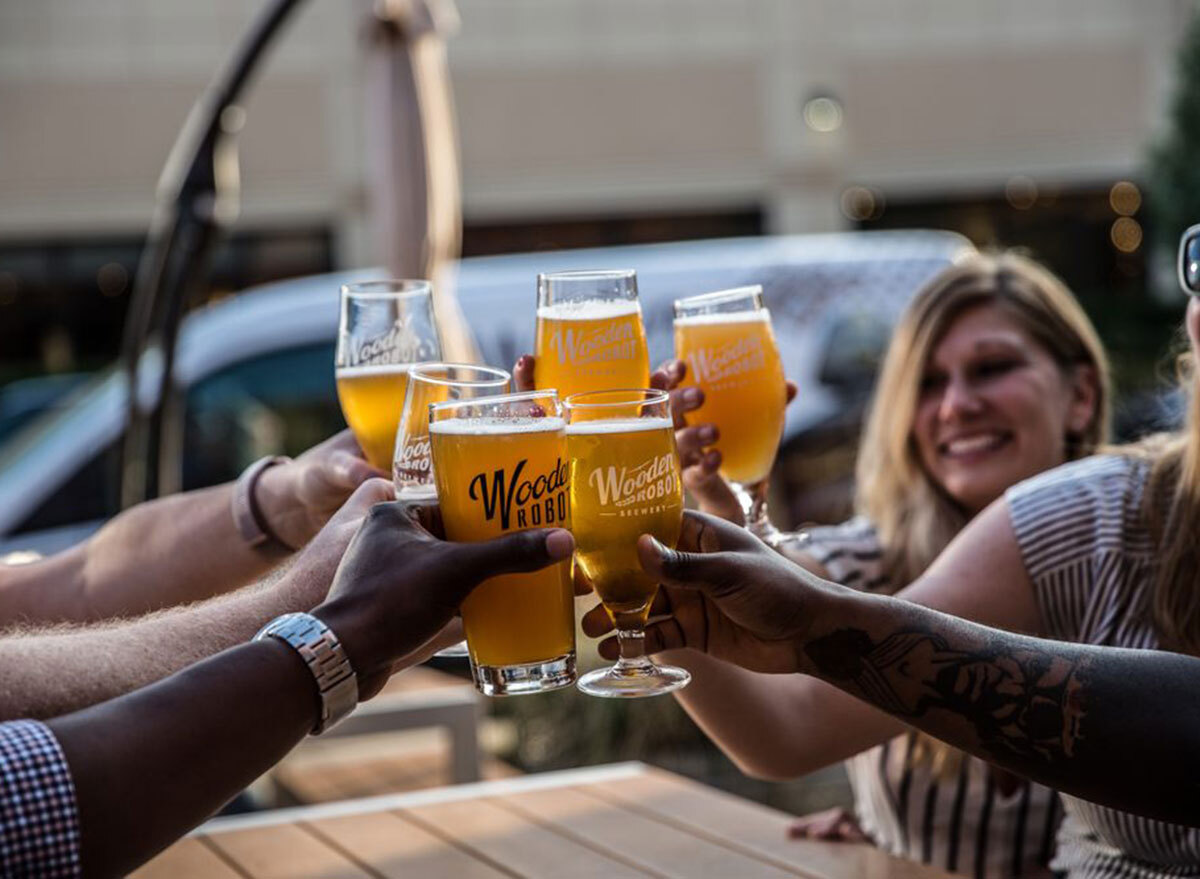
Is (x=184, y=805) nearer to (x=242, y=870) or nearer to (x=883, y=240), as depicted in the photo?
(x=242, y=870)

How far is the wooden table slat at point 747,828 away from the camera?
86.4 inches

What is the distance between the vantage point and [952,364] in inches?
118

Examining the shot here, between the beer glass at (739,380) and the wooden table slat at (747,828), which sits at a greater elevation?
the beer glass at (739,380)

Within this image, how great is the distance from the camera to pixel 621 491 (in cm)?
155

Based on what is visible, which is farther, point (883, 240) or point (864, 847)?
point (883, 240)

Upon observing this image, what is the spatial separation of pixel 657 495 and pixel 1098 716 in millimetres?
520

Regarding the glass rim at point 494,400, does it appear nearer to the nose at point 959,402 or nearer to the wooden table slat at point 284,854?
the wooden table slat at point 284,854

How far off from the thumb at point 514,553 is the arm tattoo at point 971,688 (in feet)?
1.11

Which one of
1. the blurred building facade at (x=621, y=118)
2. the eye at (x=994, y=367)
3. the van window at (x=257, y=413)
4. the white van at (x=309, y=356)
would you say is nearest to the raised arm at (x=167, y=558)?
the eye at (x=994, y=367)

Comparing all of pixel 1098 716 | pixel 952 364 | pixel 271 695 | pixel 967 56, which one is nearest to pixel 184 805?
pixel 271 695

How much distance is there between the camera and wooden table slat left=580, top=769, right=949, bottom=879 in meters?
2.19

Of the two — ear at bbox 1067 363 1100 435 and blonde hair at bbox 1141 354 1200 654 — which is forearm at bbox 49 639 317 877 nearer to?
blonde hair at bbox 1141 354 1200 654

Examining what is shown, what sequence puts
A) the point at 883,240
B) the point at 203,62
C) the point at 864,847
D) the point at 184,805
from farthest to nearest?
1. the point at 203,62
2. the point at 883,240
3. the point at 864,847
4. the point at 184,805

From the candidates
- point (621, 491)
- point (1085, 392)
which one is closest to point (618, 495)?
point (621, 491)
